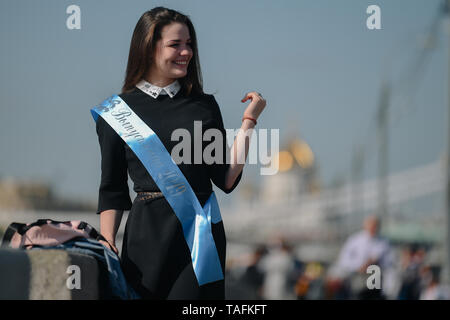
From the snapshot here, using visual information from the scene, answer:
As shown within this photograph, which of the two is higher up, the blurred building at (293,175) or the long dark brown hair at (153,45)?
the long dark brown hair at (153,45)

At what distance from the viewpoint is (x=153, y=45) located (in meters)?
2.84

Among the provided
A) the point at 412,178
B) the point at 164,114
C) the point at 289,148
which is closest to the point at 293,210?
the point at 412,178

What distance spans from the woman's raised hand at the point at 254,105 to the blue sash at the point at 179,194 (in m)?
0.26

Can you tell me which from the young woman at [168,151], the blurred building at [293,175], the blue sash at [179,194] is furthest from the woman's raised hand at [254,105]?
the blurred building at [293,175]

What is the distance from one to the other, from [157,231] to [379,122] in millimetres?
17925

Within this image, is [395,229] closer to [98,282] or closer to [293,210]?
[293,210]

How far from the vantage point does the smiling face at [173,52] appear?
9.14ft

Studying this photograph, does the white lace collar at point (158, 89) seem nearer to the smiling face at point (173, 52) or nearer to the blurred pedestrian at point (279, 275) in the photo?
the smiling face at point (173, 52)

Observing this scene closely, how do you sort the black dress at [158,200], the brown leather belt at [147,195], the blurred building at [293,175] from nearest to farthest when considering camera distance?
1. the black dress at [158,200]
2. the brown leather belt at [147,195]
3. the blurred building at [293,175]

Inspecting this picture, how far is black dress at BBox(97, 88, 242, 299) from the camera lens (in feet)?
8.55
